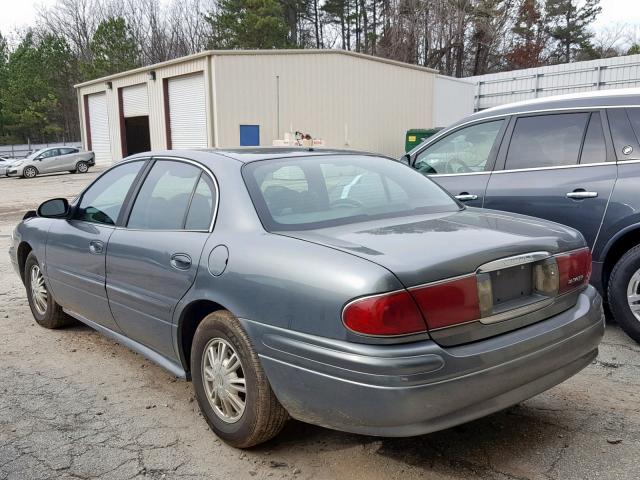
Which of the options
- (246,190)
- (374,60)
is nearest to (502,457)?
(246,190)

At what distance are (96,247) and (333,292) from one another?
7.12ft

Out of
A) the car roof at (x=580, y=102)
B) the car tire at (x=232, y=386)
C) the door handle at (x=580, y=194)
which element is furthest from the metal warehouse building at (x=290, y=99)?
the car tire at (x=232, y=386)

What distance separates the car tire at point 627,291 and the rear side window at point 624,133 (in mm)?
724

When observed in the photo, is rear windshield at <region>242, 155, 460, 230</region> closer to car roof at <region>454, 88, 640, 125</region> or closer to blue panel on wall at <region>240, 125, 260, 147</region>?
car roof at <region>454, 88, 640, 125</region>

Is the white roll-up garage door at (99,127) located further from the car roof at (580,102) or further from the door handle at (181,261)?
the door handle at (181,261)

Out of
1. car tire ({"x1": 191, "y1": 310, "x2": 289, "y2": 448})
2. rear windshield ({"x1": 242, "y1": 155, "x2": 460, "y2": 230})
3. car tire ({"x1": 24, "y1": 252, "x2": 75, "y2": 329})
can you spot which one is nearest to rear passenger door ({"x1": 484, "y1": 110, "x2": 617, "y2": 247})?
rear windshield ({"x1": 242, "y1": 155, "x2": 460, "y2": 230})

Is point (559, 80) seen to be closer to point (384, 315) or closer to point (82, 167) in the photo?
point (82, 167)

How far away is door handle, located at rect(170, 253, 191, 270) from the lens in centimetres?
303

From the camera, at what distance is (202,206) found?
321 centimetres

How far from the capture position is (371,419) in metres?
2.30

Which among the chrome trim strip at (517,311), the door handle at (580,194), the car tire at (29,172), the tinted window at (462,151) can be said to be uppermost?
the tinted window at (462,151)

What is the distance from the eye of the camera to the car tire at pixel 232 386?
269 centimetres

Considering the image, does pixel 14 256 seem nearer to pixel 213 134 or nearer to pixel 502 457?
pixel 502 457

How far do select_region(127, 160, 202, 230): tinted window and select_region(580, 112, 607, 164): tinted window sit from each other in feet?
10.2
